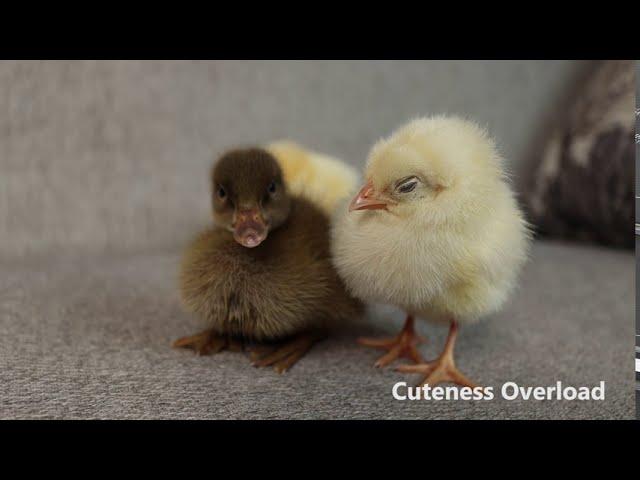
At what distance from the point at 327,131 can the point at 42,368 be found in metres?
0.99

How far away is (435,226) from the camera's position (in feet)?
2.41

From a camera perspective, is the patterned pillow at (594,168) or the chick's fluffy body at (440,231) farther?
the patterned pillow at (594,168)

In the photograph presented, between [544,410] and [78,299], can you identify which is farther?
[78,299]

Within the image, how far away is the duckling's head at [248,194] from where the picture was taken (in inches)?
31.5

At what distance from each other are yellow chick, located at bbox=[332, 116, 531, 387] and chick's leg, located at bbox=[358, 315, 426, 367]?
106 mm

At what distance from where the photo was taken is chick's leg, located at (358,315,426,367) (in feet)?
2.90

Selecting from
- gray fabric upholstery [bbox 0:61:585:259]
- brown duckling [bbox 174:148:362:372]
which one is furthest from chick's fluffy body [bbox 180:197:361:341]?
gray fabric upholstery [bbox 0:61:585:259]

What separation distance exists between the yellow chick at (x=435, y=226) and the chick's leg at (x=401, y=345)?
0.11m

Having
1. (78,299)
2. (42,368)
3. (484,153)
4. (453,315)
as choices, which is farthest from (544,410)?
(78,299)

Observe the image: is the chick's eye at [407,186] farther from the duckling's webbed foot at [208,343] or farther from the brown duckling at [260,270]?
the duckling's webbed foot at [208,343]

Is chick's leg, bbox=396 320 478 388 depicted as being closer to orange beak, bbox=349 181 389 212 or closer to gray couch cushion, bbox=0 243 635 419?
gray couch cushion, bbox=0 243 635 419

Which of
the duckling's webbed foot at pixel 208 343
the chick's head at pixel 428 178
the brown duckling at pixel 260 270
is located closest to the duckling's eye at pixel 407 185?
the chick's head at pixel 428 178

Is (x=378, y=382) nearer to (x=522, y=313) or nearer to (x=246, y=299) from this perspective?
(x=246, y=299)

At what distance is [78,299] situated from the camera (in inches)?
41.3
